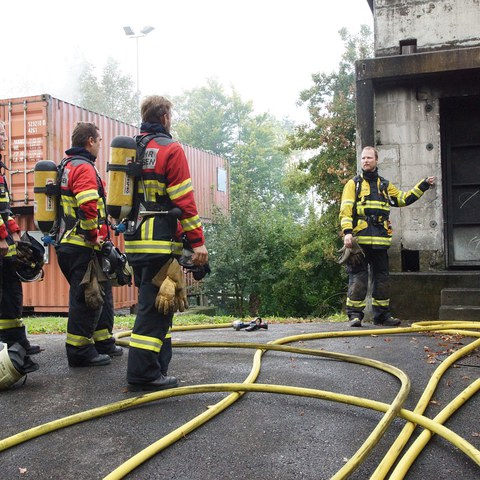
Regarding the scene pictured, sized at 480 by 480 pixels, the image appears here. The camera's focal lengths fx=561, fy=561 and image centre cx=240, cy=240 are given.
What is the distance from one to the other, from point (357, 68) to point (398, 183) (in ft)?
5.67

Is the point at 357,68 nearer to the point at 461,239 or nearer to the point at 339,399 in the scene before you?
the point at 461,239

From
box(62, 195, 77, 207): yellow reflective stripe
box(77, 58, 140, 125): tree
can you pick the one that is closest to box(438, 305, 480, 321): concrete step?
box(62, 195, 77, 207): yellow reflective stripe

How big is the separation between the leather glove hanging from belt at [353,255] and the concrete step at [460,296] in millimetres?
1295

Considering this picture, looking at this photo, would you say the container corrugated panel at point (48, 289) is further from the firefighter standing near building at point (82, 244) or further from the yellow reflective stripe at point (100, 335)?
the firefighter standing near building at point (82, 244)

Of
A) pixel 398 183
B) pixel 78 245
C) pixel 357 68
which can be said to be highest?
pixel 357 68

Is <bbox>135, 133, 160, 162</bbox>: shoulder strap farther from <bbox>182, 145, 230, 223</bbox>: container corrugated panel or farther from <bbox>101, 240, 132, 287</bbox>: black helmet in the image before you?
<bbox>182, 145, 230, 223</bbox>: container corrugated panel

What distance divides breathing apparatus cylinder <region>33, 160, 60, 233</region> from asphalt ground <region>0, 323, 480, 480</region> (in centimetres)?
128

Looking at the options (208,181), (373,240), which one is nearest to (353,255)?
(373,240)

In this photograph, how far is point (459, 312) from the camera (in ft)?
22.7

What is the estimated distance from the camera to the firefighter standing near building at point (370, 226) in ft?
22.3

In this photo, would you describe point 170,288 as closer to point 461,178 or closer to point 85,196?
point 85,196

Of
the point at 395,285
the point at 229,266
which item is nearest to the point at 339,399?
the point at 395,285

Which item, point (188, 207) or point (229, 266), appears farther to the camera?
point (229, 266)

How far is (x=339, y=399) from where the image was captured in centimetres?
336
